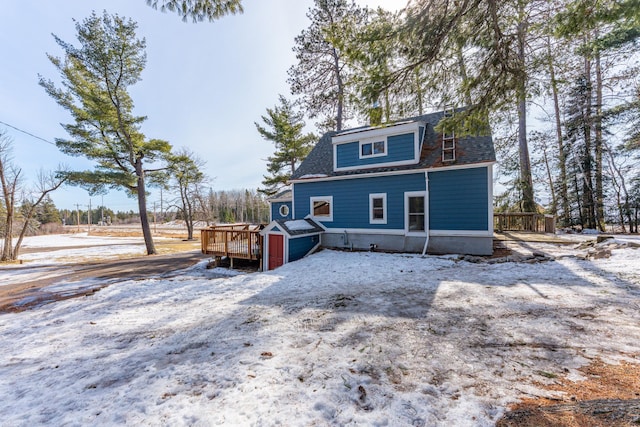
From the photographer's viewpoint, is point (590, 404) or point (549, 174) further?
point (549, 174)

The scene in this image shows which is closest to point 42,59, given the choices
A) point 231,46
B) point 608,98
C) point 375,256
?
point 231,46

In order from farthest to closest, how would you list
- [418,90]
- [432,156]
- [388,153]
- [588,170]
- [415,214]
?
[588,170], [388,153], [415,214], [432,156], [418,90]

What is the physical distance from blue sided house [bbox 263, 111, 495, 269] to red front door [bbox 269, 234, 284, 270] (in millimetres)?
46

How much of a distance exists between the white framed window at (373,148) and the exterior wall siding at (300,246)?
4.27 metres

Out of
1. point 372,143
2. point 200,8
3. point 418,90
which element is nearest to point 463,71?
point 418,90

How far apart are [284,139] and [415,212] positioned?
49.8 feet

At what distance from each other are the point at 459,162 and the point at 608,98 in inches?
562

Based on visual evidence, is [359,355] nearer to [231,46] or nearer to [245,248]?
[245,248]

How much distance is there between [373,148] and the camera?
1063cm

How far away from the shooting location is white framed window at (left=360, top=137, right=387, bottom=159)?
34.1 ft

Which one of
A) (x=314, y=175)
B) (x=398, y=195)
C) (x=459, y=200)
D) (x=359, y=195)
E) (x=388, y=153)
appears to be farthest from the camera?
(x=314, y=175)

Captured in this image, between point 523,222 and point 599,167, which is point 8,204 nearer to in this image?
point 523,222

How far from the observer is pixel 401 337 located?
10.5 ft

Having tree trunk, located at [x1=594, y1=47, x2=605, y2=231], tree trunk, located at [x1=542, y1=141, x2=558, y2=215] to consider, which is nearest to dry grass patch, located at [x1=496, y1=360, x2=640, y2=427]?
tree trunk, located at [x1=594, y1=47, x2=605, y2=231]
